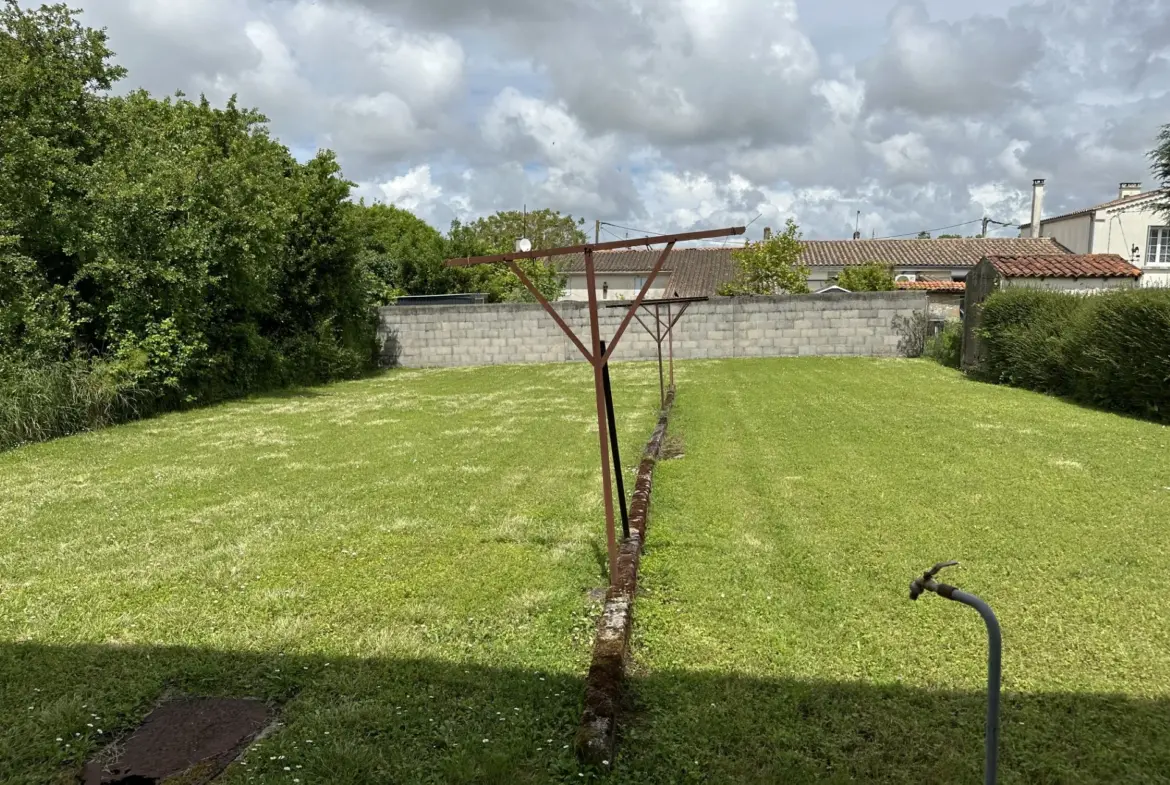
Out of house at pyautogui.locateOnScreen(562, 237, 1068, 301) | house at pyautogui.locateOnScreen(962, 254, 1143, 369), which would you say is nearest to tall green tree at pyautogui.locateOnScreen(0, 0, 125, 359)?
house at pyautogui.locateOnScreen(962, 254, 1143, 369)

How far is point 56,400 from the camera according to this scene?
9000mm

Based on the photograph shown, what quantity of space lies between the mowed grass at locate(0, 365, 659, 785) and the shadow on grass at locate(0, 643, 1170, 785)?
12mm

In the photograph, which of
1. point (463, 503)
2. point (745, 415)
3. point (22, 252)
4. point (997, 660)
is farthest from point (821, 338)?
point (997, 660)

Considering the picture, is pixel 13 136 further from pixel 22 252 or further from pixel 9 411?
pixel 9 411

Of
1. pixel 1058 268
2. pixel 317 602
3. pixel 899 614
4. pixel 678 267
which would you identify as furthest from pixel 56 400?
pixel 678 267

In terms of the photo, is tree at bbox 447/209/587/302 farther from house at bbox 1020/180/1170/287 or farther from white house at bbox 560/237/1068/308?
house at bbox 1020/180/1170/287

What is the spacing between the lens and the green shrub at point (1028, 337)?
1079 centimetres

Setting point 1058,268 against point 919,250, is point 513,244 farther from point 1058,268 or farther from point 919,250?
point 1058,268

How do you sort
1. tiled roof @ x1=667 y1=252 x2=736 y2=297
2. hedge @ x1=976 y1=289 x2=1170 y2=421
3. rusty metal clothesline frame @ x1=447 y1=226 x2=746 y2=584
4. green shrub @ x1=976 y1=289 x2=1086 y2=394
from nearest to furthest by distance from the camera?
rusty metal clothesline frame @ x1=447 y1=226 x2=746 y2=584 < hedge @ x1=976 y1=289 x2=1170 y2=421 < green shrub @ x1=976 y1=289 x2=1086 y2=394 < tiled roof @ x1=667 y1=252 x2=736 y2=297

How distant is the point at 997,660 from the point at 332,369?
50.9 feet

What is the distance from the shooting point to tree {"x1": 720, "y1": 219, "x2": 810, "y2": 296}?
2364 centimetres

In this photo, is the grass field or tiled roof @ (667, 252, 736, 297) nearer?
the grass field

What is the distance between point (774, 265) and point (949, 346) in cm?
903

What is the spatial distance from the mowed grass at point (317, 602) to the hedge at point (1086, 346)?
6.56 meters
